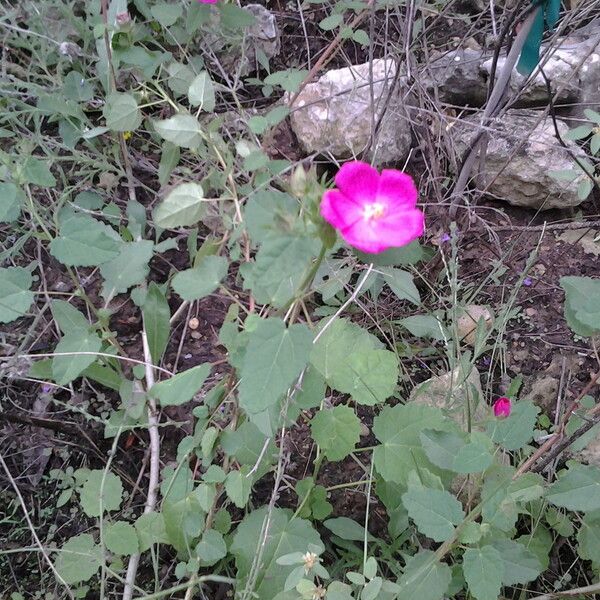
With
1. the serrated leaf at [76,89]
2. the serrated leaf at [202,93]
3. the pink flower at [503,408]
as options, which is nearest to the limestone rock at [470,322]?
the pink flower at [503,408]

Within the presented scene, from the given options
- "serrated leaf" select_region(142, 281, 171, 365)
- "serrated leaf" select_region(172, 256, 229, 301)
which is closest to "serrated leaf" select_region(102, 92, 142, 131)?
"serrated leaf" select_region(142, 281, 171, 365)

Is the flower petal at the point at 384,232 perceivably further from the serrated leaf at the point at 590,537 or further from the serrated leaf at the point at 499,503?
the serrated leaf at the point at 590,537

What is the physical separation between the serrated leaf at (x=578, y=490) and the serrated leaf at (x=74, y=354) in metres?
0.96

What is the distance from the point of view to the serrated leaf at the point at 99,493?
4.37 ft

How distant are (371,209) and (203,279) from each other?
1.16 feet

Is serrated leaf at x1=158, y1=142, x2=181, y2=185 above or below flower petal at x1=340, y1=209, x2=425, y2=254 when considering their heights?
below

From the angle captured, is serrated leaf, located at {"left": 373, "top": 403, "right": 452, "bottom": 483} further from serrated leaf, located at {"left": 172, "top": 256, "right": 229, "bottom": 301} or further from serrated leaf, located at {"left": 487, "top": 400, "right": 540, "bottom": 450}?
serrated leaf, located at {"left": 172, "top": 256, "right": 229, "bottom": 301}

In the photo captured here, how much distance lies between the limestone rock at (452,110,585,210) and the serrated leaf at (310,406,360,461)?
1.02 m

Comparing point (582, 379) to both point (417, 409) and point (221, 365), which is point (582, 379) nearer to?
point (417, 409)

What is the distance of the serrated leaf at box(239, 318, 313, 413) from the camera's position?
2.90 feet

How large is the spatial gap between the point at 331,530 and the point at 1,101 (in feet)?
5.16

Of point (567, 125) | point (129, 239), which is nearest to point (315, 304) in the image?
point (129, 239)

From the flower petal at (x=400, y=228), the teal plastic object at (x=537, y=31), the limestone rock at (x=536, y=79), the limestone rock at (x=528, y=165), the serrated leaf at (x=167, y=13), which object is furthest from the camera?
the limestone rock at (x=536, y=79)

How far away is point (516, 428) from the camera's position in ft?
3.88
